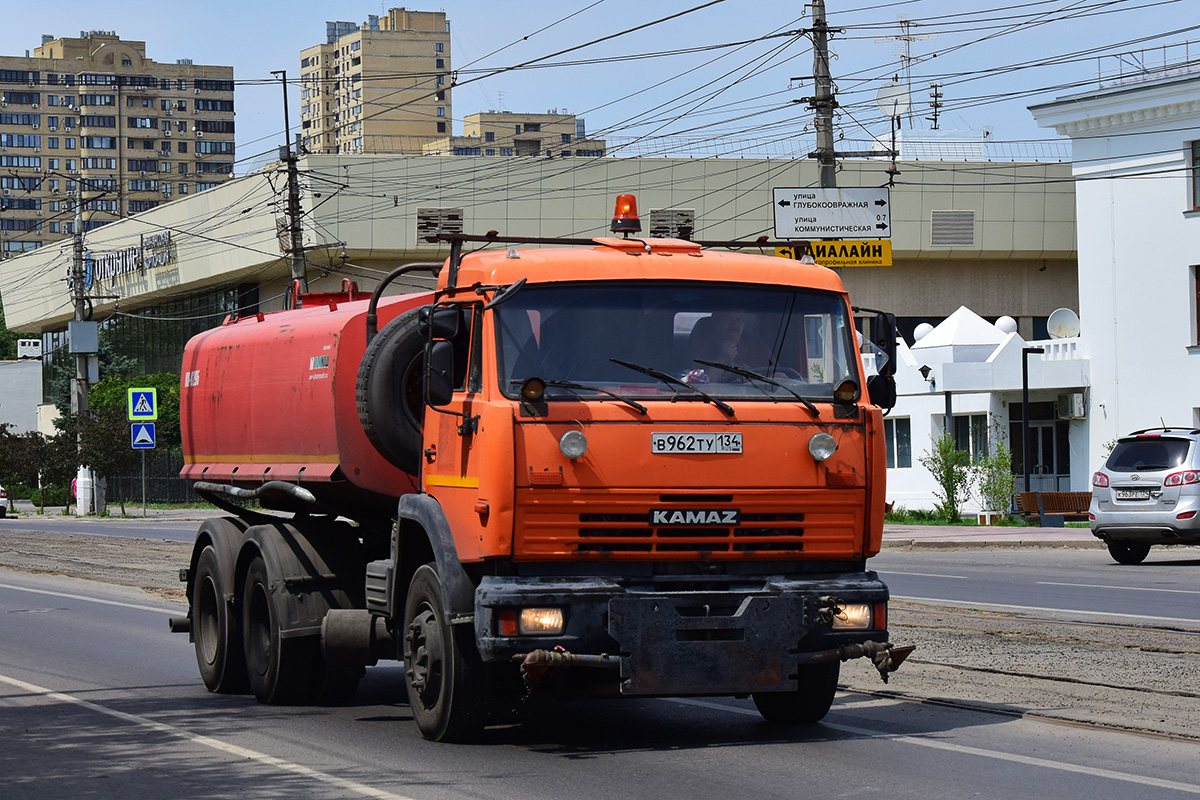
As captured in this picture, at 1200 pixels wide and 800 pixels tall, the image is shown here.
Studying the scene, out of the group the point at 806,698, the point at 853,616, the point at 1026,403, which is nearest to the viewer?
the point at 853,616

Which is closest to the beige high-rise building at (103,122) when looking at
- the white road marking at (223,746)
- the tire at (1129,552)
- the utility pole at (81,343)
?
the utility pole at (81,343)

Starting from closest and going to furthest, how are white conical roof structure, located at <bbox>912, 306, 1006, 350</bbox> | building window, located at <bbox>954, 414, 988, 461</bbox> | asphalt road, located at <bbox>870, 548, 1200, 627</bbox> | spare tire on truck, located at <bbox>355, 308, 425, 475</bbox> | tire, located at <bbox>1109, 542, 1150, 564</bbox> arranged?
spare tire on truck, located at <bbox>355, 308, 425, 475</bbox>, asphalt road, located at <bbox>870, 548, 1200, 627</bbox>, tire, located at <bbox>1109, 542, 1150, 564</bbox>, building window, located at <bbox>954, 414, 988, 461</bbox>, white conical roof structure, located at <bbox>912, 306, 1006, 350</bbox>

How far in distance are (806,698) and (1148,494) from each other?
15660 millimetres

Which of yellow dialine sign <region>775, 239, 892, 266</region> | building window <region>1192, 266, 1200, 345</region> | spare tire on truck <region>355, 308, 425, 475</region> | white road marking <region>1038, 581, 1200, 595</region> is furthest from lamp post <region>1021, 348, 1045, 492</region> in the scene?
spare tire on truck <region>355, 308, 425, 475</region>

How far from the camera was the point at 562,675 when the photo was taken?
8883 mm

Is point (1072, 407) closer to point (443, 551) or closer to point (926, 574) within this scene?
point (926, 574)

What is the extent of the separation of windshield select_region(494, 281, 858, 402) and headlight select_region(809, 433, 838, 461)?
0.81 ft

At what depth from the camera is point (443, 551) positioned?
9008mm

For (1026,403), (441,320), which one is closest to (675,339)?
(441,320)

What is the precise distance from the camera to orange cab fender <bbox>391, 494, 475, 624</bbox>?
29.1 ft

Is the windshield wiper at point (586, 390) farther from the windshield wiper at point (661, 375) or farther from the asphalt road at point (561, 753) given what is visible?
the asphalt road at point (561, 753)

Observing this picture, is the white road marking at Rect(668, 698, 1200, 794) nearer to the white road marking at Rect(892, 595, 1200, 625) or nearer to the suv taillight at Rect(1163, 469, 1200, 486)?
the white road marking at Rect(892, 595, 1200, 625)

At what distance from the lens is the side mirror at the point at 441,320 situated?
899 centimetres

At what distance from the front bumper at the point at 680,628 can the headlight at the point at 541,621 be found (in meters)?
0.03
